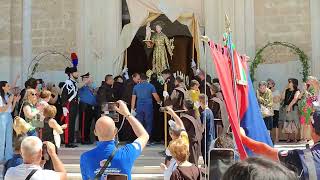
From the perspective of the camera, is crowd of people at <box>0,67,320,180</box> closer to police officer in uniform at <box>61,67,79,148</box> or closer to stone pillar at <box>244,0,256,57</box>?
police officer in uniform at <box>61,67,79,148</box>

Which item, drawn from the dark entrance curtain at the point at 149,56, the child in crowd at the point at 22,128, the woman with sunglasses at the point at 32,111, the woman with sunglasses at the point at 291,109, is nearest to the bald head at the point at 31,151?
the child in crowd at the point at 22,128

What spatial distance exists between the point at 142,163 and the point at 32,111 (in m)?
2.41

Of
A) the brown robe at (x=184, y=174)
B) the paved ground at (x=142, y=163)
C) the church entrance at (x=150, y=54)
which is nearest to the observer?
the brown robe at (x=184, y=174)

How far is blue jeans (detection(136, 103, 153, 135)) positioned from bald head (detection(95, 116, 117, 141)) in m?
7.31

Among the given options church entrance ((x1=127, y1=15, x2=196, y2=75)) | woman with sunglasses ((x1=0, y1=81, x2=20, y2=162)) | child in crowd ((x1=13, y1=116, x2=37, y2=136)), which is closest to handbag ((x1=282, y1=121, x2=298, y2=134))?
church entrance ((x1=127, y1=15, x2=196, y2=75))

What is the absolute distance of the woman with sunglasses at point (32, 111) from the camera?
8.01 metres

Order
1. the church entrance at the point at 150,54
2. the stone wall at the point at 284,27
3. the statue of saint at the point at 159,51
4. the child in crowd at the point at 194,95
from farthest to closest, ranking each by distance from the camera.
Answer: the church entrance at the point at 150,54 → the statue of saint at the point at 159,51 → the stone wall at the point at 284,27 → the child in crowd at the point at 194,95

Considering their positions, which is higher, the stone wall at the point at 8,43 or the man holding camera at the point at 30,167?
the stone wall at the point at 8,43

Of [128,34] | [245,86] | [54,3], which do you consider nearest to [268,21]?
[128,34]

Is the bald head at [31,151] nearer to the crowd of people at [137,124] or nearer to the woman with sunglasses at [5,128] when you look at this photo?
the crowd of people at [137,124]

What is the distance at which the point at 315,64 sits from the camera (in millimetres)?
12484

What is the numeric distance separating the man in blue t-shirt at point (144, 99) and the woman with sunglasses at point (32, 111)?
10.1 feet

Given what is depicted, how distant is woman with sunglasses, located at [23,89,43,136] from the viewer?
26.3 ft

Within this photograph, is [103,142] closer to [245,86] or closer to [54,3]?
[245,86]
